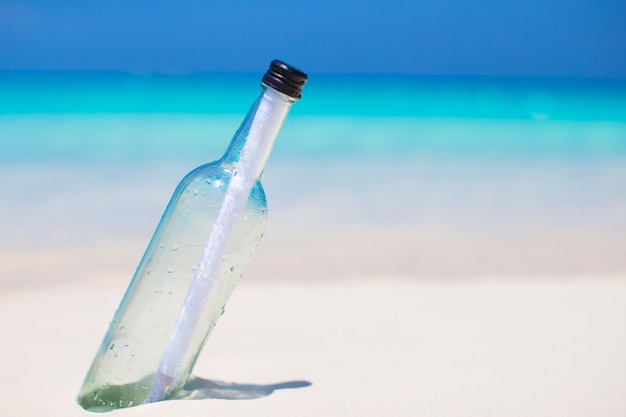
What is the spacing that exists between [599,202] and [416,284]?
7.59ft

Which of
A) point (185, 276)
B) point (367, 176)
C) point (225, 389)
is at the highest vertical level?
point (367, 176)

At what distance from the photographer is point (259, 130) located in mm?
1125

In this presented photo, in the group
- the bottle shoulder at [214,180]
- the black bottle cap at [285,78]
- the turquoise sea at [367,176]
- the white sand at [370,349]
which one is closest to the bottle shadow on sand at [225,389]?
the white sand at [370,349]

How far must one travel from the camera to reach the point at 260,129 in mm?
1124

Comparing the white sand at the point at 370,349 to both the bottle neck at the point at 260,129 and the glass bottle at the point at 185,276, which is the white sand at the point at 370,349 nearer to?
the glass bottle at the point at 185,276

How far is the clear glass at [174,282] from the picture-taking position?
45.1 inches

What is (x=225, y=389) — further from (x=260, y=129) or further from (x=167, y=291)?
(x=260, y=129)

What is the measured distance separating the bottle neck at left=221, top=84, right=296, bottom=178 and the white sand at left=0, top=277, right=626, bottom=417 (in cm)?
35

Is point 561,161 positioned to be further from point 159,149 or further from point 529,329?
point 529,329

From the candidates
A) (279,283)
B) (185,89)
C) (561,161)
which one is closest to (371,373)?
(279,283)

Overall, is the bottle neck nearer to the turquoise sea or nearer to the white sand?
the white sand

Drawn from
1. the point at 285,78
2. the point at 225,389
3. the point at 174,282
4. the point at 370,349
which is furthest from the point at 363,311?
the point at 285,78

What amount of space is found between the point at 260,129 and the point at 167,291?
26 centimetres

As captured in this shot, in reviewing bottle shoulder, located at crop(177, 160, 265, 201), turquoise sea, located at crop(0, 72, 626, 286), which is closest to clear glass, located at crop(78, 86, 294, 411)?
bottle shoulder, located at crop(177, 160, 265, 201)
